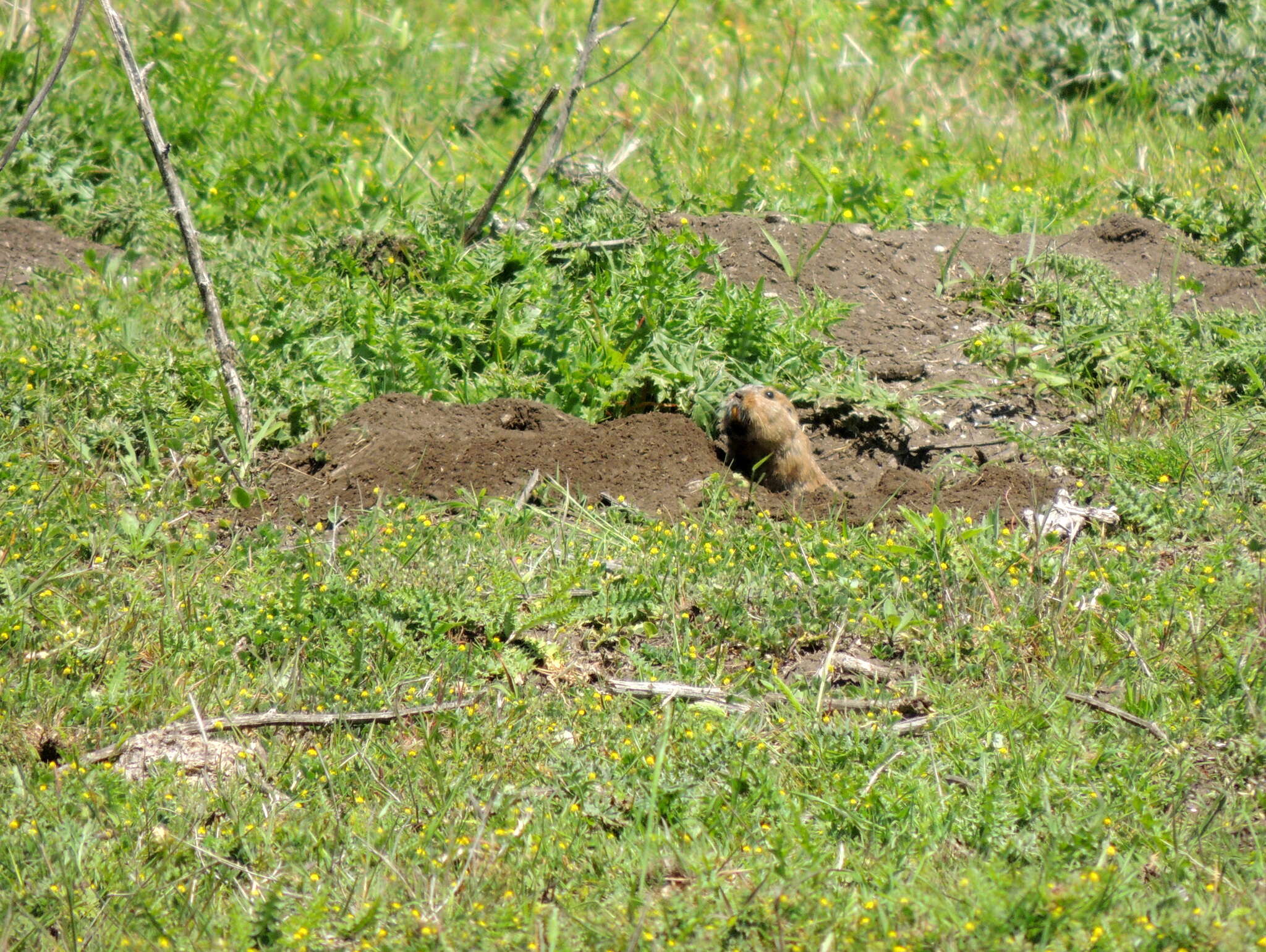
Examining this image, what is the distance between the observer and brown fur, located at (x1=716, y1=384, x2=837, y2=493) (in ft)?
17.1

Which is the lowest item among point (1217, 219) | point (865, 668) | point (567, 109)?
point (865, 668)

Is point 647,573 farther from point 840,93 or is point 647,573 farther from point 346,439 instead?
point 840,93

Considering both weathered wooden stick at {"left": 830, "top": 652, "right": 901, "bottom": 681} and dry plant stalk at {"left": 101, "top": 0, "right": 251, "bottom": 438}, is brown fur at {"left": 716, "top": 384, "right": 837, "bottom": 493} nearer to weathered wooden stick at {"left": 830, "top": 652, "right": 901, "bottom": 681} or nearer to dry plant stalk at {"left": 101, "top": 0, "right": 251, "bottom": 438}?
weathered wooden stick at {"left": 830, "top": 652, "right": 901, "bottom": 681}

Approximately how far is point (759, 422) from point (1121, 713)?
80.5 inches

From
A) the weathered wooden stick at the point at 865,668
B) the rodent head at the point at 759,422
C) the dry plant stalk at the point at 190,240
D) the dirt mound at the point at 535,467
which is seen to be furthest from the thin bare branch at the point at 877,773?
the dry plant stalk at the point at 190,240

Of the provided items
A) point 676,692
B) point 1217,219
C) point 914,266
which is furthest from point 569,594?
point 1217,219

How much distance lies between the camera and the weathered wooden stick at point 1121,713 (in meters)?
3.62

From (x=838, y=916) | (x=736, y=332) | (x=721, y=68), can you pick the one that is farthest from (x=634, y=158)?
A: (x=838, y=916)

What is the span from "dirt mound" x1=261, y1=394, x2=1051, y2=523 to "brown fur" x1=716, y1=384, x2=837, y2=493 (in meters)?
0.11

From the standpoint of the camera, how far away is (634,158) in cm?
756

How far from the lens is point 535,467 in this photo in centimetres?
511

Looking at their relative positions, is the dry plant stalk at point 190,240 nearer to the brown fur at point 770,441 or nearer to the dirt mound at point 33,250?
the dirt mound at point 33,250

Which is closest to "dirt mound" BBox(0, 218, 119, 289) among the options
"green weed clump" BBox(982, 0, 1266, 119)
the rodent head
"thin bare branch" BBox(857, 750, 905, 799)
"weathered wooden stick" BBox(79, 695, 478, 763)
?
"weathered wooden stick" BBox(79, 695, 478, 763)

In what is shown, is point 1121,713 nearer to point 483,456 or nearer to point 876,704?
point 876,704
